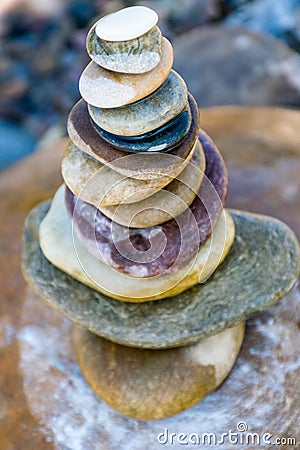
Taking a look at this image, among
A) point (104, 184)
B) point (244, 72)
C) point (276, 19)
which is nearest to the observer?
point (104, 184)

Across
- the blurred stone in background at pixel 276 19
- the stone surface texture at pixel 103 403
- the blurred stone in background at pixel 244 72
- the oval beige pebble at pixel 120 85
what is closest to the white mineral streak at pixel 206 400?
the stone surface texture at pixel 103 403

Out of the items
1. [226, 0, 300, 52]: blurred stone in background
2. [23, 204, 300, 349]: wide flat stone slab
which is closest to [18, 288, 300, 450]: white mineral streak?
[23, 204, 300, 349]: wide flat stone slab

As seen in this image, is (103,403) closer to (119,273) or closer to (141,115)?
(119,273)

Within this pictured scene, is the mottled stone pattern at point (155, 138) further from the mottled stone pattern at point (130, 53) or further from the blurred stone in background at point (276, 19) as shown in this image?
the blurred stone in background at point (276, 19)

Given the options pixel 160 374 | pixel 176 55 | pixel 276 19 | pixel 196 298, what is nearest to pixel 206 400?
pixel 160 374

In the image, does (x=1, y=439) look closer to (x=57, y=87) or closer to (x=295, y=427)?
(x=295, y=427)

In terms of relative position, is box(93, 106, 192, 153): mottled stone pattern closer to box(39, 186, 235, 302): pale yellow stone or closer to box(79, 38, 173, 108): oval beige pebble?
box(79, 38, 173, 108): oval beige pebble
